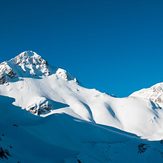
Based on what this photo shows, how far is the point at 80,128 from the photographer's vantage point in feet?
596

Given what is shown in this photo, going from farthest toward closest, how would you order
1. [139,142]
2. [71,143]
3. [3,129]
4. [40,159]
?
[139,142], [71,143], [3,129], [40,159]

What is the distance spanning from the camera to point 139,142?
18100cm

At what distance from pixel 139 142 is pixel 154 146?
7137mm

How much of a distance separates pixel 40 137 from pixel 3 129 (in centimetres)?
1547

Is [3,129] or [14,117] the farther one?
[14,117]

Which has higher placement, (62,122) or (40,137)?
(62,122)

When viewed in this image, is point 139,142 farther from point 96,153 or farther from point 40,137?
point 40,137

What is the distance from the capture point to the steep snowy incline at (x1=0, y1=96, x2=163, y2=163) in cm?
13350

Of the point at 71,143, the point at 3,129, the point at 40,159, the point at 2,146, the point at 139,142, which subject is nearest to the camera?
the point at 2,146

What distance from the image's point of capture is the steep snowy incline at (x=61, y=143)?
134m

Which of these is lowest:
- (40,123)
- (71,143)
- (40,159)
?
(40,159)

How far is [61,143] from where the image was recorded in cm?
15538

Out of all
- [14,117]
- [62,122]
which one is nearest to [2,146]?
[14,117]

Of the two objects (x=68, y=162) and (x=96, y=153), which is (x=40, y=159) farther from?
(x=96, y=153)
